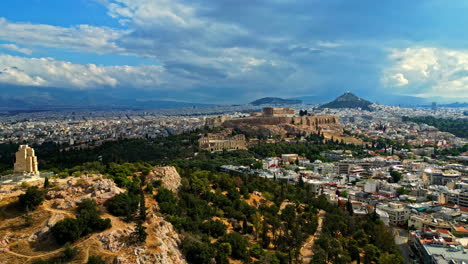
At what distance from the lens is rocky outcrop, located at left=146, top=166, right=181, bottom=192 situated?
88.2 feet

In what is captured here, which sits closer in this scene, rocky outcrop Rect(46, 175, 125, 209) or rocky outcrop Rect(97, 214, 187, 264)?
rocky outcrop Rect(97, 214, 187, 264)

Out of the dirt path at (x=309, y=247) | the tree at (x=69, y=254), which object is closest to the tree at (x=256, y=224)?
the dirt path at (x=309, y=247)

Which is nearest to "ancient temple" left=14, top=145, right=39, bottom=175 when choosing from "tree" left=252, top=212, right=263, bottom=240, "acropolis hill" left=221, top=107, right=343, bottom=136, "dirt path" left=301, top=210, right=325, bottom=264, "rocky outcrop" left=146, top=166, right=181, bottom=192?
"rocky outcrop" left=146, top=166, right=181, bottom=192

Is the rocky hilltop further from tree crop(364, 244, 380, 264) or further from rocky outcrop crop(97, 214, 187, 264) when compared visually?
tree crop(364, 244, 380, 264)

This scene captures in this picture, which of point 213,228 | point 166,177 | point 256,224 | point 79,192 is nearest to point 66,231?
point 79,192

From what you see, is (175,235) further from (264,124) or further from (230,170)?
(264,124)

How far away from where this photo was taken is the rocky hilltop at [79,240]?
→ 622 inches

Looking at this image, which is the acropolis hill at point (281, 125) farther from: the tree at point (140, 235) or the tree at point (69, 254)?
the tree at point (69, 254)

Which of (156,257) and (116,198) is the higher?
(116,198)

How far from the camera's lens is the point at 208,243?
65.8ft

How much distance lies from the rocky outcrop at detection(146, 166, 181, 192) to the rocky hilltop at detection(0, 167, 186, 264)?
5.86m

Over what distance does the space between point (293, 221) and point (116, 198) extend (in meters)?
13.2

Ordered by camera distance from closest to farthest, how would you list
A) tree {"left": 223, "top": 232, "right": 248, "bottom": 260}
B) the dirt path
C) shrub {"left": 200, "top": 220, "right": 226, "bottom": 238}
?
tree {"left": 223, "top": 232, "right": 248, "bottom": 260}, shrub {"left": 200, "top": 220, "right": 226, "bottom": 238}, the dirt path

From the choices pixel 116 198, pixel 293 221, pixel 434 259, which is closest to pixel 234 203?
pixel 293 221
